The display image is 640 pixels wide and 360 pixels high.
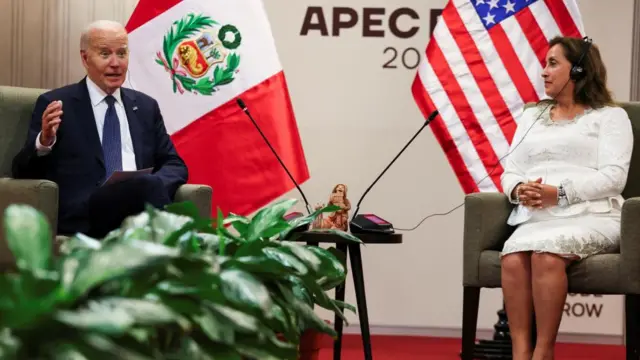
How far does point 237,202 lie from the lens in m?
4.02

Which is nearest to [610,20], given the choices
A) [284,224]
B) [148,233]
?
[284,224]

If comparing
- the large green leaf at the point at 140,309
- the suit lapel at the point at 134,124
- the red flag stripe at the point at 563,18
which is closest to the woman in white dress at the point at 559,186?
the red flag stripe at the point at 563,18

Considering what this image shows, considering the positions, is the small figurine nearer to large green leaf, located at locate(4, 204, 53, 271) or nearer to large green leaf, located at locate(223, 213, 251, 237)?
large green leaf, located at locate(223, 213, 251, 237)

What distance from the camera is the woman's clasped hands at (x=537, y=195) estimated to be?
3.07 metres

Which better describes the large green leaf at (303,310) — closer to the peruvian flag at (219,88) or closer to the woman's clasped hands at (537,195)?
the woman's clasped hands at (537,195)

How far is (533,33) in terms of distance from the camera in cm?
404

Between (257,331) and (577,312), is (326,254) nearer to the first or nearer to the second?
(257,331)

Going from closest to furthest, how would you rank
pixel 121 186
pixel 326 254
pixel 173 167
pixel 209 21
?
pixel 326 254 → pixel 121 186 → pixel 173 167 → pixel 209 21

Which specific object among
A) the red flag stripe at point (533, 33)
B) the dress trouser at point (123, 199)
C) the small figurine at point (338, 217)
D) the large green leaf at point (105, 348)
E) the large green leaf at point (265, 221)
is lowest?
the small figurine at point (338, 217)

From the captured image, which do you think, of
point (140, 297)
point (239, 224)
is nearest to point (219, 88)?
point (239, 224)

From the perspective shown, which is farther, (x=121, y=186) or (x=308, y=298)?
(x=121, y=186)

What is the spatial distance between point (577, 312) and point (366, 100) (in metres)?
1.34

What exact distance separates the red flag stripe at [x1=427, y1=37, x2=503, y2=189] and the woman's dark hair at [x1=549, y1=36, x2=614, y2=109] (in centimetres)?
78

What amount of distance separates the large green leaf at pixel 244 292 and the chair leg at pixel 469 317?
2100mm
